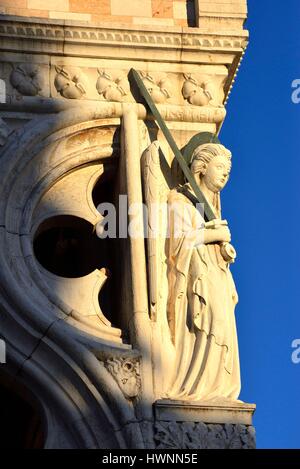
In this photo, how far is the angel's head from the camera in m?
17.5

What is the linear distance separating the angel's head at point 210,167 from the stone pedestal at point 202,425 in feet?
6.83

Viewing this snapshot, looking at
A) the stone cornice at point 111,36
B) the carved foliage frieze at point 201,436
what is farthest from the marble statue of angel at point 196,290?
the stone cornice at point 111,36

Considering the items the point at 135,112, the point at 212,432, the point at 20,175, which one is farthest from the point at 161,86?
the point at 212,432

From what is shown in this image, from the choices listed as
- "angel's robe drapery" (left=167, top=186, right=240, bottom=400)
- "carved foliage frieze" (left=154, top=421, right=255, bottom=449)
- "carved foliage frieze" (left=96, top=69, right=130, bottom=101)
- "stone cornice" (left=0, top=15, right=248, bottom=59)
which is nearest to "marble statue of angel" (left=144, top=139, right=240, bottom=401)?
"angel's robe drapery" (left=167, top=186, right=240, bottom=400)

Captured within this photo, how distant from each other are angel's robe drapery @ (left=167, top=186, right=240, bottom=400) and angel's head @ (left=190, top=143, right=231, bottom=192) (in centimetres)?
26

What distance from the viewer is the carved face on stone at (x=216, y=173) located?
688 inches

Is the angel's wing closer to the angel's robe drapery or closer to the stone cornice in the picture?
the angel's robe drapery

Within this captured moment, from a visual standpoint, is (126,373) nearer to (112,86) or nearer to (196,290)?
(196,290)

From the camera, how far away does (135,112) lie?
58.0 ft

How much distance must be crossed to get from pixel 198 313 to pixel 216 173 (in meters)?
1.34

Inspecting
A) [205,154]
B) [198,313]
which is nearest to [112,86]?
[205,154]

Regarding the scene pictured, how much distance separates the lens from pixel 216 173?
1748 cm
